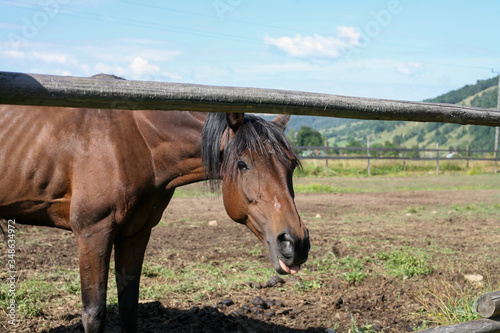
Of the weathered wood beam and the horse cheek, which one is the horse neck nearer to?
the horse cheek

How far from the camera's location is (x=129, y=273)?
334 centimetres

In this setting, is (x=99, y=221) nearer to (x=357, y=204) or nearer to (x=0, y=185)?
(x=0, y=185)

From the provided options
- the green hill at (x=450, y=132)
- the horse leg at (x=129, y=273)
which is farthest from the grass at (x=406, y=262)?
the green hill at (x=450, y=132)

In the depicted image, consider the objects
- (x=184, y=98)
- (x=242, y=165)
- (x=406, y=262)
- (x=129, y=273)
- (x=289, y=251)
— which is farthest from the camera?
(x=406, y=262)

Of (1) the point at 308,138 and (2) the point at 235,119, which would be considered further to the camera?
(1) the point at 308,138

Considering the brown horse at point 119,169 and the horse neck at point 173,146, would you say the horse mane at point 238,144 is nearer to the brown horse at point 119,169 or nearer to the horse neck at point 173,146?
the brown horse at point 119,169

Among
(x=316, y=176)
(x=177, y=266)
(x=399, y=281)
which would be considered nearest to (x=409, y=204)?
(x=399, y=281)

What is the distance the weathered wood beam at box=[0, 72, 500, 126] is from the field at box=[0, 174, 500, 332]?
1733mm

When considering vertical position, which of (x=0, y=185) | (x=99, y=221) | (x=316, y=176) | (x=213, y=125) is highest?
(x=213, y=125)

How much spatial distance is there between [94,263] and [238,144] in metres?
1.26

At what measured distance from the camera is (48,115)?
118 inches

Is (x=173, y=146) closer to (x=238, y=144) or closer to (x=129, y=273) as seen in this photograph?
(x=238, y=144)

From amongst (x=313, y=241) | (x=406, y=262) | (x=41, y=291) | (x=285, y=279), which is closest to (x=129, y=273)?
(x=41, y=291)

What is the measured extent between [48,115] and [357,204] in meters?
9.75
